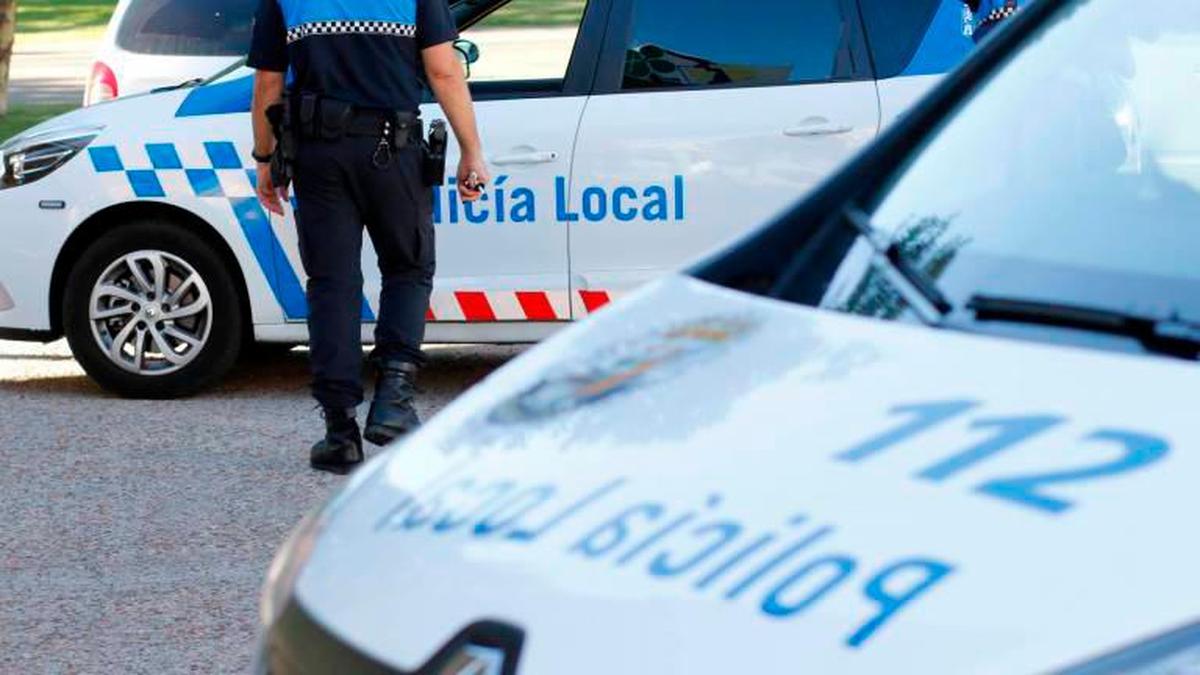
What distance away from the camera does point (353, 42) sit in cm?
659

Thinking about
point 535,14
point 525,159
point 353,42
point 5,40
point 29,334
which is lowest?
point 5,40

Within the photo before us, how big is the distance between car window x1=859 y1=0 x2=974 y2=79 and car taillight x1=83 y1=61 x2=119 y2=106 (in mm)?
4511

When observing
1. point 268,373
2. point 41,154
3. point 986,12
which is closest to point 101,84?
point 268,373

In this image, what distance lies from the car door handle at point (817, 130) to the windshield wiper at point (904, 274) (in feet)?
16.1

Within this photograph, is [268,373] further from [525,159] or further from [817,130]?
[817,130]

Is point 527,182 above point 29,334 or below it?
above

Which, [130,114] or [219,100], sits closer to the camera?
[219,100]

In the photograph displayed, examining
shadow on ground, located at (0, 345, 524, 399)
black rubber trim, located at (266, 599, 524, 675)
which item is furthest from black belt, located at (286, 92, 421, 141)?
black rubber trim, located at (266, 599, 524, 675)

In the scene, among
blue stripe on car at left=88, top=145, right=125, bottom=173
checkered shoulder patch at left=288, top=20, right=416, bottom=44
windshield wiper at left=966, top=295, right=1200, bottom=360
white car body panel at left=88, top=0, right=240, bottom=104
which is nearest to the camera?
windshield wiper at left=966, top=295, right=1200, bottom=360

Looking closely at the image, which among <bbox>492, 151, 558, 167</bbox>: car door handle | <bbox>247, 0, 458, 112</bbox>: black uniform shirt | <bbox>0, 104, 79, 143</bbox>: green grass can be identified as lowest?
<bbox>0, 104, 79, 143</bbox>: green grass

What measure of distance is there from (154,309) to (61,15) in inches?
1042

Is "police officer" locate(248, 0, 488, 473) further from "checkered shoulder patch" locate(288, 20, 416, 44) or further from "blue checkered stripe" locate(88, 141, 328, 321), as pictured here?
"blue checkered stripe" locate(88, 141, 328, 321)

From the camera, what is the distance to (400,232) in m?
6.84

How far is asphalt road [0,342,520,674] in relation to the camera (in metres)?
5.31
